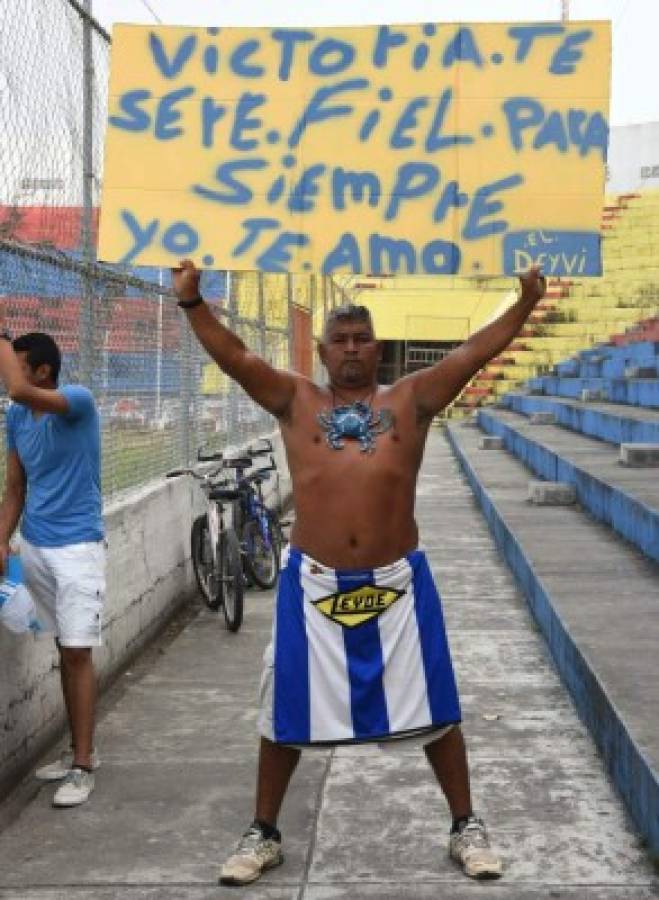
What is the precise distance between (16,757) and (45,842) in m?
0.72

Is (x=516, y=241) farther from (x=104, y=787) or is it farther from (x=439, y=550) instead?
(x=439, y=550)

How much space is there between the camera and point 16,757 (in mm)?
5090

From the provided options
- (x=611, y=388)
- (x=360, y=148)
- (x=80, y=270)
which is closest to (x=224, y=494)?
(x=80, y=270)

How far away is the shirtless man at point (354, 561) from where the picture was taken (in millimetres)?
3965

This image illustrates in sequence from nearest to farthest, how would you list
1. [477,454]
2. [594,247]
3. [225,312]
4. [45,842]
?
1. [45,842]
2. [594,247]
3. [225,312]
4. [477,454]

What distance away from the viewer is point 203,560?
8.60 metres

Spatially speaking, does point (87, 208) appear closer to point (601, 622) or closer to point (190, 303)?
point (190, 303)

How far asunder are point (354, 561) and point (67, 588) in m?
1.43

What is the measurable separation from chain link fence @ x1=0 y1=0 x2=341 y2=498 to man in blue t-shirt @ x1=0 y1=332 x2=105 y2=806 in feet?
1.76

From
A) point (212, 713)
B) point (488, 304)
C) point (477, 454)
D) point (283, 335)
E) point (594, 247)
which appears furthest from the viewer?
point (488, 304)

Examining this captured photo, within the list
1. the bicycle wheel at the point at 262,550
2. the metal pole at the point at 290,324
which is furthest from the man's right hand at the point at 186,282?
the metal pole at the point at 290,324

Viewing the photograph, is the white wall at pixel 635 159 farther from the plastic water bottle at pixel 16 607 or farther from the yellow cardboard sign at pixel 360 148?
the plastic water bottle at pixel 16 607

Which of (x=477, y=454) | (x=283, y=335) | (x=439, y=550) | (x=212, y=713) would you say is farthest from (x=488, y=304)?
(x=212, y=713)

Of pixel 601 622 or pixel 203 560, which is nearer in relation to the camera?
pixel 601 622
